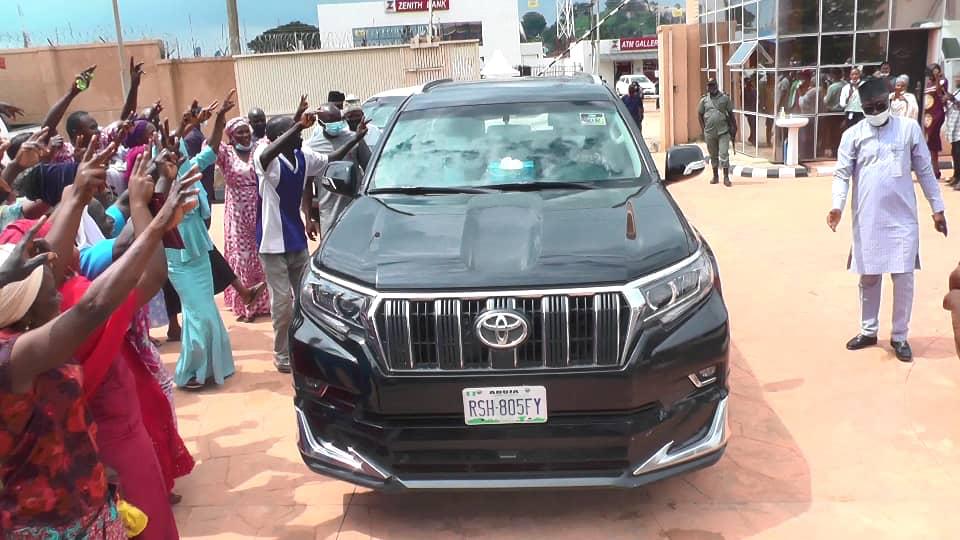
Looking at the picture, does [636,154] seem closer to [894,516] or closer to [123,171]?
[894,516]

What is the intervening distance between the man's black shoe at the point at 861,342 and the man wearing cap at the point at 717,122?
28.0 ft

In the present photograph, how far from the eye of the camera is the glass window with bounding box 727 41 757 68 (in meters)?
16.1

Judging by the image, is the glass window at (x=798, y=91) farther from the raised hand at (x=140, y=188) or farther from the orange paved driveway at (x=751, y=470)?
the raised hand at (x=140, y=188)

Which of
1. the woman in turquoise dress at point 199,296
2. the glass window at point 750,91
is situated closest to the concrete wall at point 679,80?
the glass window at point 750,91

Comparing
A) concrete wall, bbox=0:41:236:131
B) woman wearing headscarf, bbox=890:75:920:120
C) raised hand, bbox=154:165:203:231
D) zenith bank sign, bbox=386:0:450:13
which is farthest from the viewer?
zenith bank sign, bbox=386:0:450:13

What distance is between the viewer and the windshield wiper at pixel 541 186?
173 inches

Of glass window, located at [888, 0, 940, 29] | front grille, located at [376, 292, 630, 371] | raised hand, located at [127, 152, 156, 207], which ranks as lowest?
front grille, located at [376, 292, 630, 371]

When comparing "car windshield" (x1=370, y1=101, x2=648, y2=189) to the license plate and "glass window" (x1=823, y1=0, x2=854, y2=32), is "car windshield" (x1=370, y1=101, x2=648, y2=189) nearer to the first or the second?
the license plate

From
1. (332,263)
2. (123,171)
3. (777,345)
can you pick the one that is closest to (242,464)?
(332,263)

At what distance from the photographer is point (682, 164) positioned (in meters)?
4.74

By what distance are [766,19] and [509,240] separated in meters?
13.8

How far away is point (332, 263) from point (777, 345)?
11.7 ft

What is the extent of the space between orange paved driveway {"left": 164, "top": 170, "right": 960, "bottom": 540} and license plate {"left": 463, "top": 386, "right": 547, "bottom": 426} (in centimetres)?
63

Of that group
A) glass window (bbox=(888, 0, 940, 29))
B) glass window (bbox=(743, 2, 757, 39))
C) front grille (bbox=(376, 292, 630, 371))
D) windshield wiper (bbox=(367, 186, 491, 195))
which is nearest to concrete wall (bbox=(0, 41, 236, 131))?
glass window (bbox=(743, 2, 757, 39))
